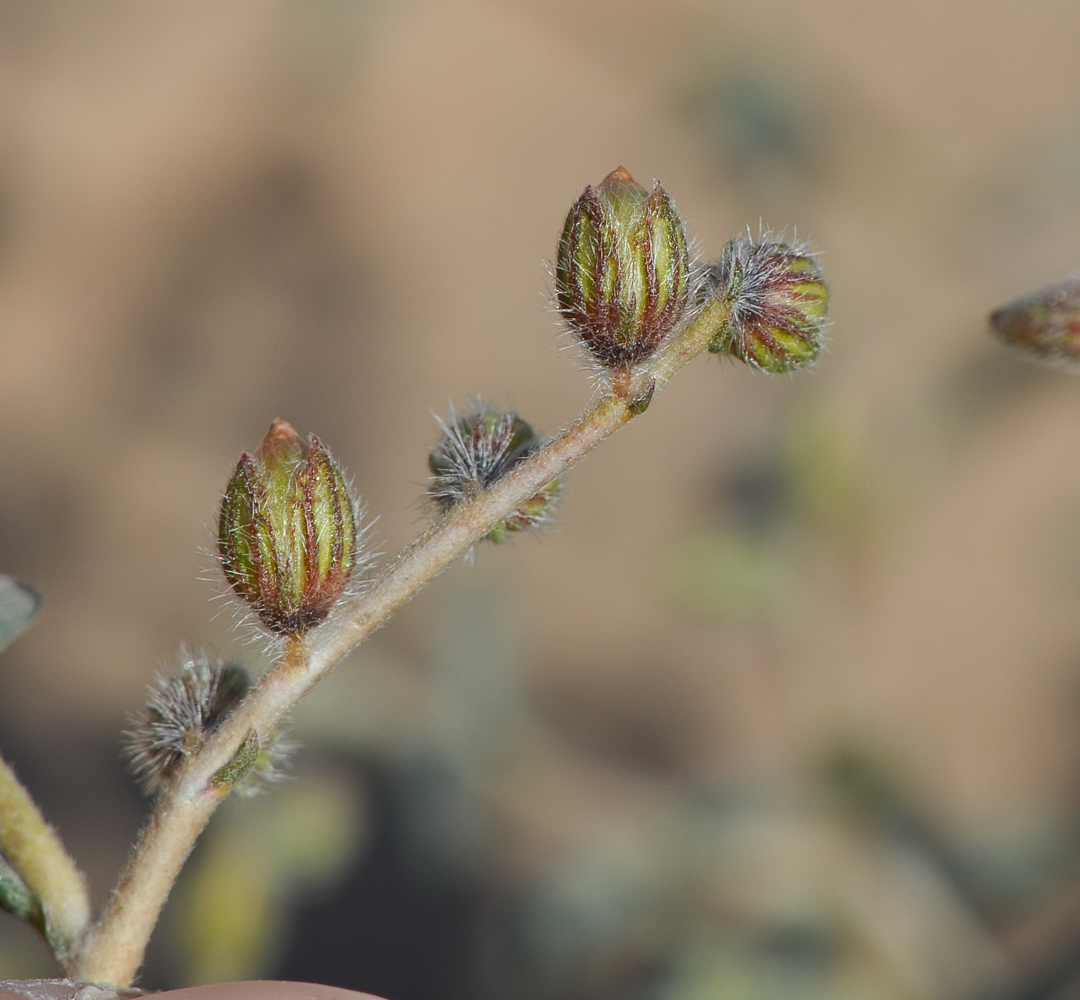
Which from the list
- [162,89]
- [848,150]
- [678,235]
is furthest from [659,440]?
[678,235]

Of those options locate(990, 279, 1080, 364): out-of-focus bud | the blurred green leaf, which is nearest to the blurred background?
the blurred green leaf

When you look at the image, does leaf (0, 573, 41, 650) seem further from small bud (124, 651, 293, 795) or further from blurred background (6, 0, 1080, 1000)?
blurred background (6, 0, 1080, 1000)

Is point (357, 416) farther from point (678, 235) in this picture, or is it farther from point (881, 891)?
point (678, 235)

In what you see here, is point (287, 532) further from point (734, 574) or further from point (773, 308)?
point (734, 574)

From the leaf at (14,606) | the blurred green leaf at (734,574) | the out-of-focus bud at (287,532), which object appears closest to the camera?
the out-of-focus bud at (287,532)

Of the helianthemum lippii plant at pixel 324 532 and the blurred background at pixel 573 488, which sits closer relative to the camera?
the helianthemum lippii plant at pixel 324 532

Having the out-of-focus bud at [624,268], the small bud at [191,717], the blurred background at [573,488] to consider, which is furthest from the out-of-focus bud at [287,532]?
the blurred background at [573,488]

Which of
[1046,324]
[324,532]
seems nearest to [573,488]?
[1046,324]

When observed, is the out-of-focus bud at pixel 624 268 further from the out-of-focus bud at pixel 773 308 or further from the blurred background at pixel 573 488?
the blurred background at pixel 573 488
